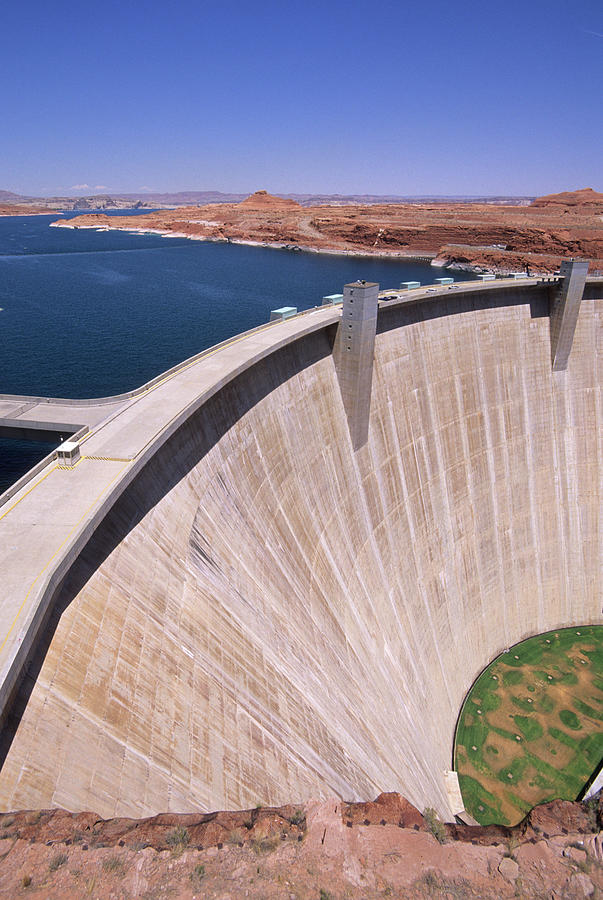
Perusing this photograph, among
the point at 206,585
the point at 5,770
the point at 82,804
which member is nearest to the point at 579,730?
the point at 206,585

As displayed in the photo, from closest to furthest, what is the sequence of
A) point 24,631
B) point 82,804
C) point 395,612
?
point 24,631
point 82,804
point 395,612

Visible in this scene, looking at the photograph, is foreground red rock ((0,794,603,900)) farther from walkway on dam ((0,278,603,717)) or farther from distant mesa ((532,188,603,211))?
distant mesa ((532,188,603,211))

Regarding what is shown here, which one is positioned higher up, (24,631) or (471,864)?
(24,631)

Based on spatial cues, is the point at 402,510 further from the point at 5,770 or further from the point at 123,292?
the point at 123,292

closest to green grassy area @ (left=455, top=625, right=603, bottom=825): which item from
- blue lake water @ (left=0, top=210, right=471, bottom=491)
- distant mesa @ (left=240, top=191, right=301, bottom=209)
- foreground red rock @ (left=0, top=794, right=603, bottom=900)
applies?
foreground red rock @ (left=0, top=794, right=603, bottom=900)

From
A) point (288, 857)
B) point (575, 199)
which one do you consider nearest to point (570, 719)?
point (288, 857)

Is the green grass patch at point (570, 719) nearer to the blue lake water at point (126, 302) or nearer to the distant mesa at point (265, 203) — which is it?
the blue lake water at point (126, 302)

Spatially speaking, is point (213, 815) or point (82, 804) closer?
point (82, 804)
